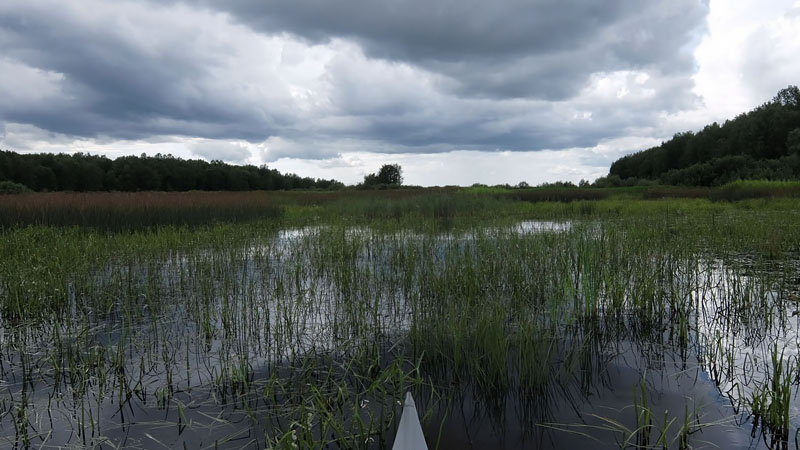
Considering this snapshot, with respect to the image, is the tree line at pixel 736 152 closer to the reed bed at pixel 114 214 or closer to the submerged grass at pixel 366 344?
the submerged grass at pixel 366 344

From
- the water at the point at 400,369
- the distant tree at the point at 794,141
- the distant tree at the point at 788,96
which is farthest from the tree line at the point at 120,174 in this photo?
the distant tree at the point at 788,96

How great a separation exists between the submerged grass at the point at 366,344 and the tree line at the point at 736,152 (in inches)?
1101

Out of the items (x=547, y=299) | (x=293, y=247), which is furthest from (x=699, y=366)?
(x=293, y=247)

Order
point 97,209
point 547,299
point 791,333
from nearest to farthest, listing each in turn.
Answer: point 791,333
point 547,299
point 97,209

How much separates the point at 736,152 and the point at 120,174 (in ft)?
274

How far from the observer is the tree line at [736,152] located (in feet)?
104

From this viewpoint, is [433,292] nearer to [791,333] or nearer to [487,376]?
[487,376]

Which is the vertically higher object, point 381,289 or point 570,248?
point 570,248

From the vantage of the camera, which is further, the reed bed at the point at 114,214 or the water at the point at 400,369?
the reed bed at the point at 114,214

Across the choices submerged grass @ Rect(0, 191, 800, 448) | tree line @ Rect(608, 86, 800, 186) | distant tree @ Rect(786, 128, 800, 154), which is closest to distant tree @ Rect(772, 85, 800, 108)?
tree line @ Rect(608, 86, 800, 186)

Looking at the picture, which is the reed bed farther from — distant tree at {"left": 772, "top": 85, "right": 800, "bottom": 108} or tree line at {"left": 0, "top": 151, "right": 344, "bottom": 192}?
distant tree at {"left": 772, "top": 85, "right": 800, "bottom": 108}

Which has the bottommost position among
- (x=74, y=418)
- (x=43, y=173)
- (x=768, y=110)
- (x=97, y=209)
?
(x=74, y=418)

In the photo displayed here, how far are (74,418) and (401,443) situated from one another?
2436 millimetres

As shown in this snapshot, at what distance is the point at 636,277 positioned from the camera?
517cm
